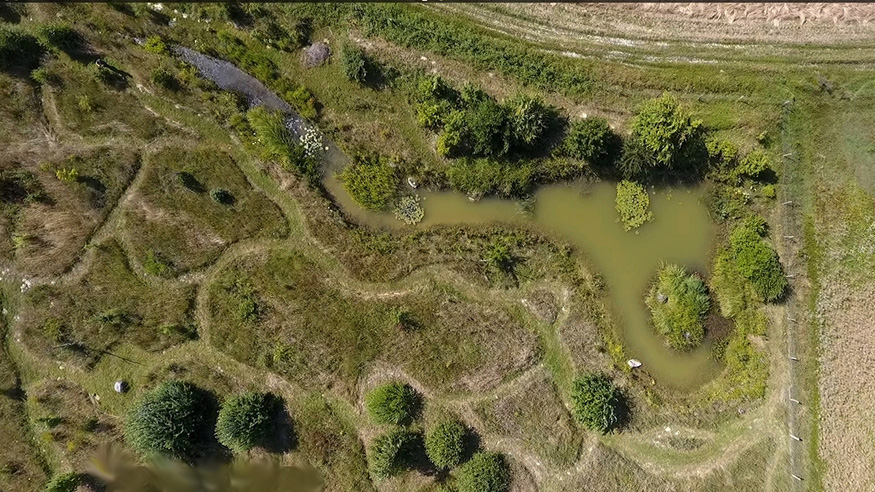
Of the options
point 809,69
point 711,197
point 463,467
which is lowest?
point 463,467

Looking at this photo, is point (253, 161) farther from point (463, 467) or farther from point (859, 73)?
point (859, 73)

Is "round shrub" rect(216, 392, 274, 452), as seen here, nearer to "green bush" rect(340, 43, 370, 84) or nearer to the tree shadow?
the tree shadow

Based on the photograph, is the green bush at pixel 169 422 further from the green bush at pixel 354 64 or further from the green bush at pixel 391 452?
the green bush at pixel 354 64

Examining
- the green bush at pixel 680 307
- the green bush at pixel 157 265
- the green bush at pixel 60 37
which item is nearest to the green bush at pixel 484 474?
the green bush at pixel 680 307

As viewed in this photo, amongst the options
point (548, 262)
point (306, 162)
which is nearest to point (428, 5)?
point (306, 162)

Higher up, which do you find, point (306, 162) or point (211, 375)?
point (306, 162)

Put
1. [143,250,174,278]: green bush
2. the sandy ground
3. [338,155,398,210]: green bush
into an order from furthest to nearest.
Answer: [338,155,398,210]: green bush → the sandy ground → [143,250,174,278]: green bush

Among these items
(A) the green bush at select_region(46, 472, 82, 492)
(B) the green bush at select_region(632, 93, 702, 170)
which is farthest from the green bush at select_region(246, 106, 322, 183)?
(A) the green bush at select_region(46, 472, 82, 492)

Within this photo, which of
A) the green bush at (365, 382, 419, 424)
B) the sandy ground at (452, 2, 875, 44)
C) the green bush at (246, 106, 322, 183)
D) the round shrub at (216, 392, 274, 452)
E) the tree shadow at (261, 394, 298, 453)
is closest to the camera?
the round shrub at (216, 392, 274, 452)
